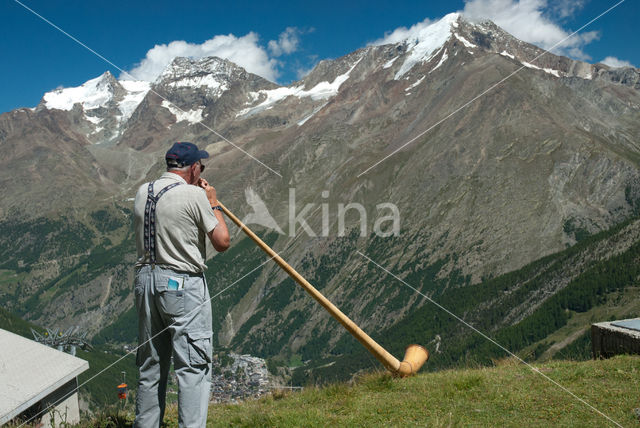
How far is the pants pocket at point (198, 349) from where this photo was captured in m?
6.34

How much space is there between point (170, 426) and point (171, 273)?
11.6 feet

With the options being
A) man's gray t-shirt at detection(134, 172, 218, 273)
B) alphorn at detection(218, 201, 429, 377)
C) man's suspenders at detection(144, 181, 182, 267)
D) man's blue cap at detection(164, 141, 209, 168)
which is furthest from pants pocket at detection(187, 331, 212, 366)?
man's blue cap at detection(164, 141, 209, 168)

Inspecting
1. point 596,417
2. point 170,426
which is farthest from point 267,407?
point 596,417

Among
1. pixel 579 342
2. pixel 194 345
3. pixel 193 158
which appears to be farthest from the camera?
pixel 579 342

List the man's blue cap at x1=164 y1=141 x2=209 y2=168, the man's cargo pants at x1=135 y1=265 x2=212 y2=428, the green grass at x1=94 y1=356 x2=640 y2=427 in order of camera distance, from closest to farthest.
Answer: the man's cargo pants at x1=135 y1=265 x2=212 y2=428
the man's blue cap at x1=164 y1=141 x2=209 y2=168
the green grass at x1=94 y1=356 x2=640 y2=427

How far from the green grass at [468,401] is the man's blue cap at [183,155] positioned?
4.08 metres

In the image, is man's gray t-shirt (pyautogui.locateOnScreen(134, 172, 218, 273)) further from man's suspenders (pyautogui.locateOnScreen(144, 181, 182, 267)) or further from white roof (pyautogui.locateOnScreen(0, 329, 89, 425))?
white roof (pyautogui.locateOnScreen(0, 329, 89, 425))

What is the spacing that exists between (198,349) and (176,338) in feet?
0.99

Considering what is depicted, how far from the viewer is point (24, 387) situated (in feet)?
42.5

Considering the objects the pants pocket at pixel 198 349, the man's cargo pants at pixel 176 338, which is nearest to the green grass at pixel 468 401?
the man's cargo pants at pixel 176 338

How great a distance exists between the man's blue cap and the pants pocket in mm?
2220

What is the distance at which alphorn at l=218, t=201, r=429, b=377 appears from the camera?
884cm

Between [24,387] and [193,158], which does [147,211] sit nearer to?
[193,158]

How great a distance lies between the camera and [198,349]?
251 inches
